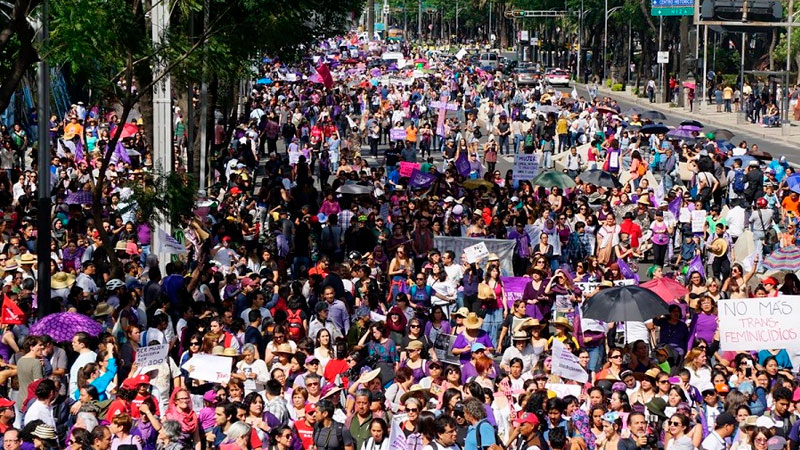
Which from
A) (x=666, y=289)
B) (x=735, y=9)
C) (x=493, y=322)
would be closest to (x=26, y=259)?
(x=493, y=322)

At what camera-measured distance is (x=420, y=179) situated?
28.3 meters

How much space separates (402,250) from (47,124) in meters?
5.27

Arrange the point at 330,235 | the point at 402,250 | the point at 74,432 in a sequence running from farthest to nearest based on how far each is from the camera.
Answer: the point at 330,235 < the point at 402,250 < the point at 74,432

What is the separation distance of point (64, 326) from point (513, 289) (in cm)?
584

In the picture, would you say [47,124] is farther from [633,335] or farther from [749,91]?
[749,91]

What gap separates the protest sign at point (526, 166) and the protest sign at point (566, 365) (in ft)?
45.3

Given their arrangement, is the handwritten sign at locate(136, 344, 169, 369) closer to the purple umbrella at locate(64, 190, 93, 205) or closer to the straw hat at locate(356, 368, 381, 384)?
the straw hat at locate(356, 368, 381, 384)

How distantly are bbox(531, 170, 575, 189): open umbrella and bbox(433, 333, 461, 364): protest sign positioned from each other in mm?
11637

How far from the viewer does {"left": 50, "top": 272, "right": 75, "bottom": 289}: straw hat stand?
1781 centimetres

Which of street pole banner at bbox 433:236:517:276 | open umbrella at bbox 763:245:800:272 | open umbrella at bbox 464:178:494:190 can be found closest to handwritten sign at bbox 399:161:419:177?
open umbrella at bbox 464:178:494:190

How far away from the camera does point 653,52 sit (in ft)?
298

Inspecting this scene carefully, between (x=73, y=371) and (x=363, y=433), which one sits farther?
(x=73, y=371)

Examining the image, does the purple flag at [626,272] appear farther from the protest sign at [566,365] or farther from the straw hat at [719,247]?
the protest sign at [566,365]

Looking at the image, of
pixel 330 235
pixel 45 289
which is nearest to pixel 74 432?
pixel 45 289
